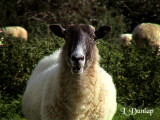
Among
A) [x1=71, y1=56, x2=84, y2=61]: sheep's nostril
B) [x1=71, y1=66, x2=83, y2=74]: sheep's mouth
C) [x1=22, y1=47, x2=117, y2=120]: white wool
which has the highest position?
[x1=71, y1=56, x2=84, y2=61]: sheep's nostril

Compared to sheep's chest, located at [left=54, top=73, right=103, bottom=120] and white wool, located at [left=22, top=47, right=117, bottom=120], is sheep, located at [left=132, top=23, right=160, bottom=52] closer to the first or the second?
white wool, located at [left=22, top=47, right=117, bottom=120]

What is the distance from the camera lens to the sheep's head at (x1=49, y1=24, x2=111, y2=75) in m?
2.68

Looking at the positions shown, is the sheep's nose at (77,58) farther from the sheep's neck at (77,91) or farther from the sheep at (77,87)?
the sheep's neck at (77,91)

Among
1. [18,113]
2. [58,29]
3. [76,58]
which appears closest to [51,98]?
[76,58]

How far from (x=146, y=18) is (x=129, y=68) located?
9.30m

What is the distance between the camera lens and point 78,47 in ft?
9.05

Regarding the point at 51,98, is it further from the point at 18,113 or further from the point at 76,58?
the point at 18,113

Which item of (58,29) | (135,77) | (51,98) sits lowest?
(135,77)

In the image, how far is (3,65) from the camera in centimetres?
545

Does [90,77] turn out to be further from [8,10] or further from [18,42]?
[8,10]

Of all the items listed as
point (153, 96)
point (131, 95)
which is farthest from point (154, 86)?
point (131, 95)

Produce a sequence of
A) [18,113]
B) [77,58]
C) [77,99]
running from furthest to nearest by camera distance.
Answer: [18,113] < [77,99] < [77,58]

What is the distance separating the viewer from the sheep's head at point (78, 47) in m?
2.68

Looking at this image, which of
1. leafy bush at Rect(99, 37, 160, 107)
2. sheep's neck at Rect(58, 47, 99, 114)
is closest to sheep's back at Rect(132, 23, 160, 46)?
leafy bush at Rect(99, 37, 160, 107)
